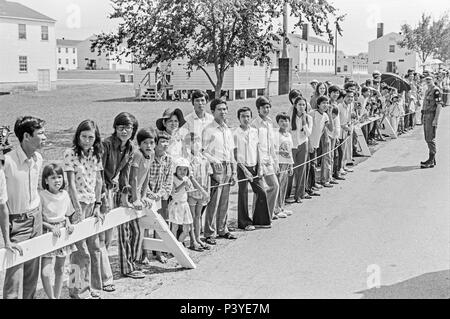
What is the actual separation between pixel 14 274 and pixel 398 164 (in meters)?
11.1

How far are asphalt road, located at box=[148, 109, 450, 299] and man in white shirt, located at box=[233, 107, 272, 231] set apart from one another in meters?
0.28

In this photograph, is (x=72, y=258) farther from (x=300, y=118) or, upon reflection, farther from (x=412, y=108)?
(x=412, y=108)

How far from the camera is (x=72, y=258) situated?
584 cm

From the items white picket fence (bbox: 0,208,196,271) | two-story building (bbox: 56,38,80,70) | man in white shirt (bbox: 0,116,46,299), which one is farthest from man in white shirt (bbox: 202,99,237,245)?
two-story building (bbox: 56,38,80,70)

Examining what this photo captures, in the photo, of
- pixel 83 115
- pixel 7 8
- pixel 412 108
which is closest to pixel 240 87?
pixel 83 115

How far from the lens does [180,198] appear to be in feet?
23.4

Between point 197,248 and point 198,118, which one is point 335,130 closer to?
point 198,118

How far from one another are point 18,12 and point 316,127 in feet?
147

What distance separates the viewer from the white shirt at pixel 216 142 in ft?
25.6

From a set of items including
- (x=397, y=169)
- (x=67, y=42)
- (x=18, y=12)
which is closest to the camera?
(x=397, y=169)

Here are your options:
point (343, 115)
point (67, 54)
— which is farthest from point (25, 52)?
point (67, 54)

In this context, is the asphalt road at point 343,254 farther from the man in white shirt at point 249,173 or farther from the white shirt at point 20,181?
the white shirt at point 20,181

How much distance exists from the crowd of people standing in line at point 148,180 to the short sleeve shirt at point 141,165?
0.03 feet

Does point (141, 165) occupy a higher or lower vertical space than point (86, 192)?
higher
